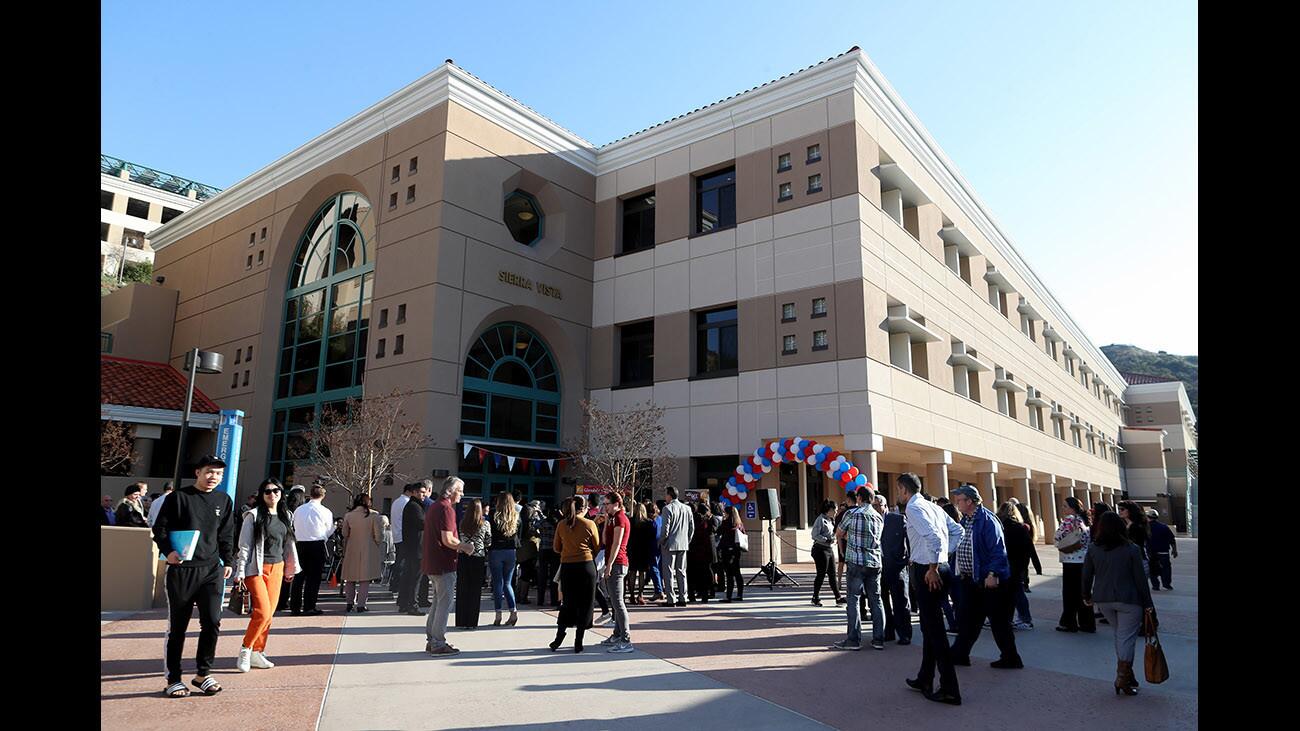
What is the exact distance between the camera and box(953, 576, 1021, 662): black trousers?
791 centimetres

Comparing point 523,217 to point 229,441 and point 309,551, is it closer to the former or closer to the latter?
point 229,441

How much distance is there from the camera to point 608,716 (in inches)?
234

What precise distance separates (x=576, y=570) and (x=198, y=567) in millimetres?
4048

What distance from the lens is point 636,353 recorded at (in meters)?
26.8

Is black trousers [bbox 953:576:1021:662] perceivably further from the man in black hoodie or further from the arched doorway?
the arched doorway

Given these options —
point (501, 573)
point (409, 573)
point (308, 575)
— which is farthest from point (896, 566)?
point (308, 575)

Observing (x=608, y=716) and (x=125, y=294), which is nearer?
(x=608, y=716)

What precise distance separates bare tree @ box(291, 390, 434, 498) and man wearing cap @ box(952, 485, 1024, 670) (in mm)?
15030

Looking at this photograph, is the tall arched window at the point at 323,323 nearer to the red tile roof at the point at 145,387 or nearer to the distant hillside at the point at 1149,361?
the red tile roof at the point at 145,387

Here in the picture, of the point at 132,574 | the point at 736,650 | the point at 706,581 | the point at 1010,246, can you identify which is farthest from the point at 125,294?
the point at 1010,246
